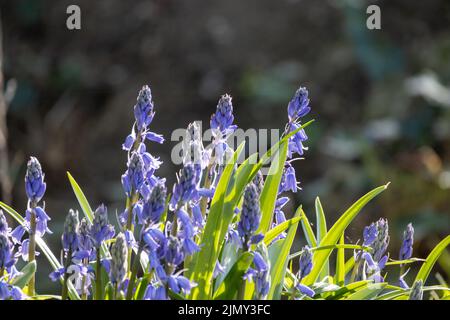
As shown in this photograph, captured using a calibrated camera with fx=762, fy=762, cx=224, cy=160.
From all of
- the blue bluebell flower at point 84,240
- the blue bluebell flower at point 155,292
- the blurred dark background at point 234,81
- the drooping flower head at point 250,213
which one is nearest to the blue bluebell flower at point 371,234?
the drooping flower head at point 250,213

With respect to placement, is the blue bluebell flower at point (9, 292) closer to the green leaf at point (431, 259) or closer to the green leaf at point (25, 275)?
the green leaf at point (25, 275)

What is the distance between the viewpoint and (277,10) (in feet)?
30.0

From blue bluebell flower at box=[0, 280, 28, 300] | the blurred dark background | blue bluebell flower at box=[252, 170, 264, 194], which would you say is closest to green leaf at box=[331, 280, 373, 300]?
blue bluebell flower at box=[252, 170, 264, 194]

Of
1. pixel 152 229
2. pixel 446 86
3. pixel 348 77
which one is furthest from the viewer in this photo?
pixel 348 77

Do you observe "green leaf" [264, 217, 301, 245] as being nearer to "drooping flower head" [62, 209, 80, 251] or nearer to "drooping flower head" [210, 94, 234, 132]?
"drooping flower head" [210, 94, 234, 132]

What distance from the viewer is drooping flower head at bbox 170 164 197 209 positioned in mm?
1808

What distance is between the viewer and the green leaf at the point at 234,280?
191 cm

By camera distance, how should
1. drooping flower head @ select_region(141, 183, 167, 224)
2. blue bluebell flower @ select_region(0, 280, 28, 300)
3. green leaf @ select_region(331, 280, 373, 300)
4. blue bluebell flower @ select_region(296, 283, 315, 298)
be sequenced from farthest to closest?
green leaf @ select_region(331, 280, 373, 300) < blue bluebell flower @ select_region(296, 283, 315, 298) < blue bluebell flower @ select_region(0, 280, 28, 300) < drooping flower head @ select_region(141, 183, 167, 224)

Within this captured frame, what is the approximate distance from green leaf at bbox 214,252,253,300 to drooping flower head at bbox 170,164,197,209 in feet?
0.68

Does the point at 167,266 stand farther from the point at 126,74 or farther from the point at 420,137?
the point at 126,74

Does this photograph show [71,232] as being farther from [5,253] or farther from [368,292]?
[368,292]

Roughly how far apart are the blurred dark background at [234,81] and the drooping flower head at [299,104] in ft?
15.6

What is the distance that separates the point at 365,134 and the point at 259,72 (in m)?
1.72
